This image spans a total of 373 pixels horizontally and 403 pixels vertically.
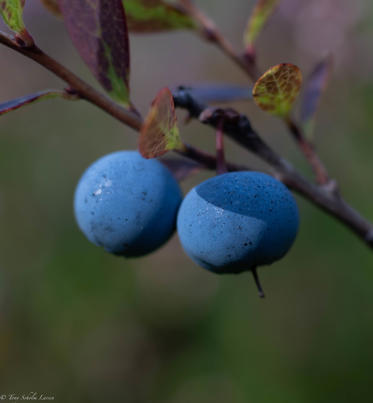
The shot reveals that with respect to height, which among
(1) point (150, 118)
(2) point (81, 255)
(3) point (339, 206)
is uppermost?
(1) point (150, 118)

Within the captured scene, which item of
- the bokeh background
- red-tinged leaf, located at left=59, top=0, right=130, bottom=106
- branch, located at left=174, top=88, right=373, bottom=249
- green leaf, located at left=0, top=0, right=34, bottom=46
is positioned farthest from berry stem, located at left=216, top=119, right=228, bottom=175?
the bokeh background

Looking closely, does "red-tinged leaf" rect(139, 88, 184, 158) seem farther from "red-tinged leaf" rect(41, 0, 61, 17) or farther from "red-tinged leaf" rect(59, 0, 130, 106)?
"red-tinged leaf" rect(41, 0, 61, 17)

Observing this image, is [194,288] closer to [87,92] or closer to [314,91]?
[314,91]

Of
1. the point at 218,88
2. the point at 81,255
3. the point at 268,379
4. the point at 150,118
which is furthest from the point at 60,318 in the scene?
the point at 150,118

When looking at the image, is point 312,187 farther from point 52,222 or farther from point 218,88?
point 52,222

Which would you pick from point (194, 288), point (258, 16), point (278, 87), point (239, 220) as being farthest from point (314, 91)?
point (194, 288)

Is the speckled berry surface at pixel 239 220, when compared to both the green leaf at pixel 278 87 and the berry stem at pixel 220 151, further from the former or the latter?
the green leaf at pixel 278 87
